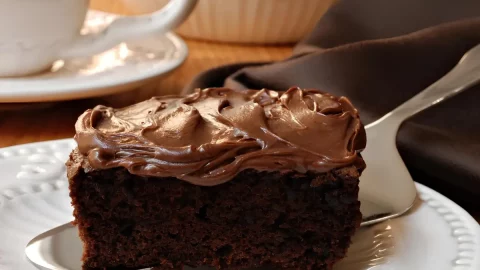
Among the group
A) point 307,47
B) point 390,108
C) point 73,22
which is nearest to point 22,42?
point 73,22

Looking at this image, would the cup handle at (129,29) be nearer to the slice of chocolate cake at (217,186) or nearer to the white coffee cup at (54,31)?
the white coffee cup at (54,31)

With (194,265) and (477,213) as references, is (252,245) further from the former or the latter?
(477,213)

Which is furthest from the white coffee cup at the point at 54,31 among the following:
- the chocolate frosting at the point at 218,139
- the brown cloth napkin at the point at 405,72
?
the chocolate frosting at the point at 218,139

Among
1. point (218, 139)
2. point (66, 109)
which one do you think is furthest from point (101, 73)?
point (218, 139)

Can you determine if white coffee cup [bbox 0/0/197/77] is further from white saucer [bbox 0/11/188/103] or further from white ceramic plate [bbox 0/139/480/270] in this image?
white ceramic plate [bbox 0/139/480/270]

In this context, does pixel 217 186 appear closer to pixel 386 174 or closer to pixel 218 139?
pixel 218 139

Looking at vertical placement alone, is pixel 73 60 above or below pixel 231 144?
below

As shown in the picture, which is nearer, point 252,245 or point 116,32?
point 252,245
